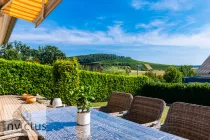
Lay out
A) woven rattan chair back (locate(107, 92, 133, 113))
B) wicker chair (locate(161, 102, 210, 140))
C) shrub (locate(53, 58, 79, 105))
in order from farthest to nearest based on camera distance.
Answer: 1. shrub (locate(53, 58, 79, 105))
2. woven rattan chair back (locate(107, 92, 133, 113))
3. wicker chair (locate(161, 102, 210, 140))

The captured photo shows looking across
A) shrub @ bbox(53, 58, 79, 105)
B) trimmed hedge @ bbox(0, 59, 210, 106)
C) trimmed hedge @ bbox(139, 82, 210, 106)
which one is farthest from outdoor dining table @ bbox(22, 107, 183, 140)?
trimmed hedge @ bbox(139, 82, 210, 106)

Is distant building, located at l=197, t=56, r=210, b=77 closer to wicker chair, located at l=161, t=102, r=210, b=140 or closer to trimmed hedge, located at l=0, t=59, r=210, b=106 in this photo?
trimmed hedge, located at l=0, t=59, r=210, b=106

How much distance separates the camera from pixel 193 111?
2.27 m

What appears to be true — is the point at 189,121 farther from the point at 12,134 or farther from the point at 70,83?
the point at 70,83

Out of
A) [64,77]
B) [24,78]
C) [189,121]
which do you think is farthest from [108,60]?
[189,121]

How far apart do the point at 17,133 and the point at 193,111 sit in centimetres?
203

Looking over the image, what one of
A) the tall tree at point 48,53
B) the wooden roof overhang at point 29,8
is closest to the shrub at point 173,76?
the wooden roof overhang at point 29,8

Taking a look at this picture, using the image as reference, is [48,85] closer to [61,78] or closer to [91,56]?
[61,78]

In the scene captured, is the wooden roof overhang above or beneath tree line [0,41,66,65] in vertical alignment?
beneath

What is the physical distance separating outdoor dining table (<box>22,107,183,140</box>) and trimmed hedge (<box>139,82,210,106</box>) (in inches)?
364

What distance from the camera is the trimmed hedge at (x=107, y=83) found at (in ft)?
34.9

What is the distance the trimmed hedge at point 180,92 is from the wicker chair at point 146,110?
328 inches

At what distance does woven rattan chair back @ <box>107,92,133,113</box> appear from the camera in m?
3.35

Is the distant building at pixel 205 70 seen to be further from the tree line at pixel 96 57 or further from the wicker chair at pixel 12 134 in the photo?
the wicker chair at pixel 12 134
